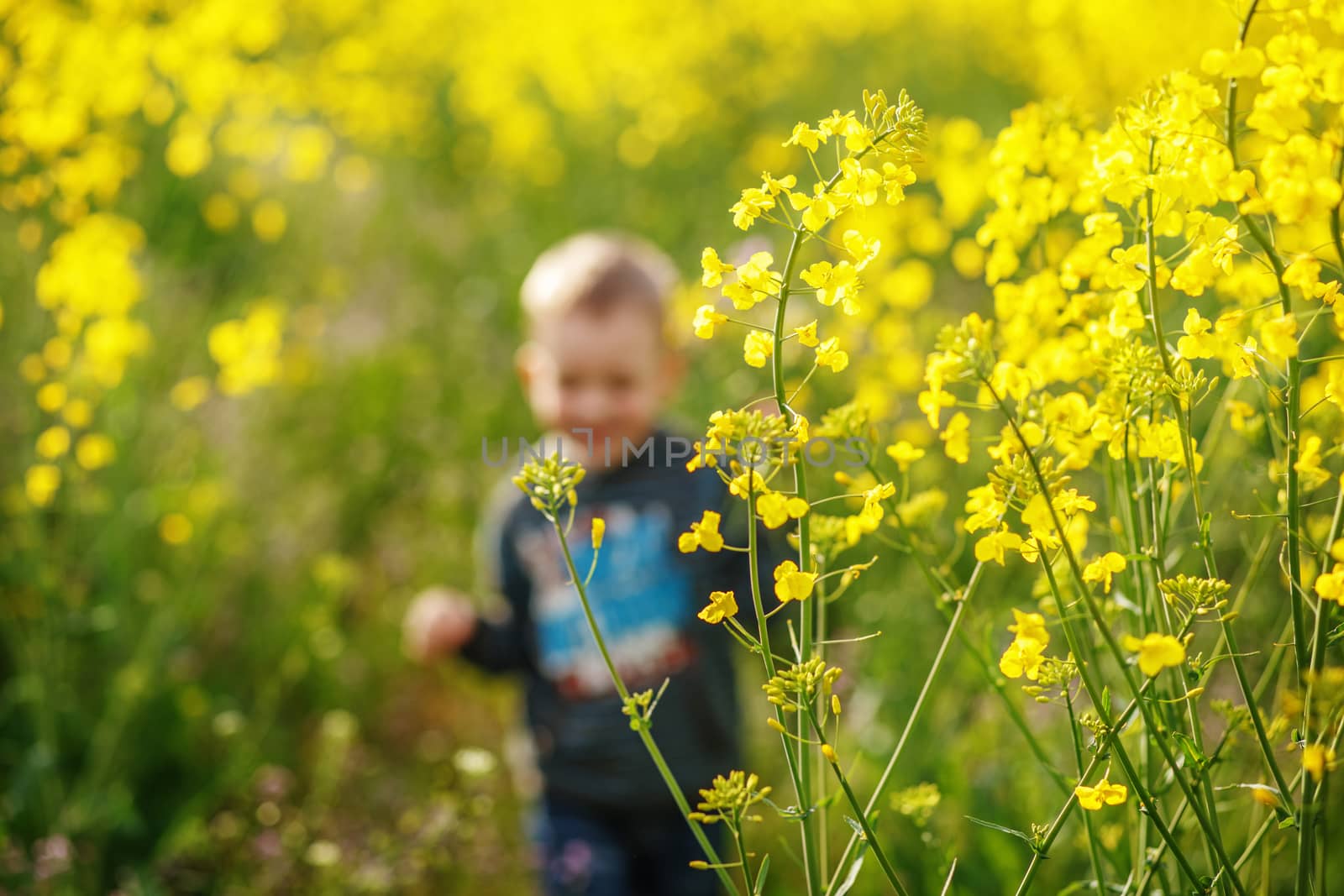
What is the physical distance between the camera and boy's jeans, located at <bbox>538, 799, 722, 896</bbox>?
2.24 meters

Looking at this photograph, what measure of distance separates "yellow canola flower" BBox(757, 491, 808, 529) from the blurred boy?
148 cm

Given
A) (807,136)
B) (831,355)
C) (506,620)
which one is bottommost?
(506,620)

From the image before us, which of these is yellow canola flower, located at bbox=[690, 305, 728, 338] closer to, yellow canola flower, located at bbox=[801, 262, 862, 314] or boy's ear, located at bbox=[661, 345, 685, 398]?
yellow canola flower, located at bbox=[801, 262, 862, 314]

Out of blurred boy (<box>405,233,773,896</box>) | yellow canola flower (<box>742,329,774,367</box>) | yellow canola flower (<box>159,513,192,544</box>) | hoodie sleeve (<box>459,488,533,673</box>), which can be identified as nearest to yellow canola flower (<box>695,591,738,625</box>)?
yellow canola flower (<box>742,329,774,367</box>)

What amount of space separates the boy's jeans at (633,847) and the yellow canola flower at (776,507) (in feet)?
5.51

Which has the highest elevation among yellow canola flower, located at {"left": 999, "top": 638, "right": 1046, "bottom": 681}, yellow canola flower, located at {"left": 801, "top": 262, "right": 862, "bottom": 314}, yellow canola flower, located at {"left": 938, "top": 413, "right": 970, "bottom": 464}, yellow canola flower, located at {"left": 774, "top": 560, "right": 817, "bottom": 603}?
yellow canola flower, located at {"left": 801, "top": 262, "right": 862, "bottom": 314}

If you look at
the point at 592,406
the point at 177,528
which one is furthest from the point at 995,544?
the point at 177,528

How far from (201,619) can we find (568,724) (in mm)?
1380

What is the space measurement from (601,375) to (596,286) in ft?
0.74

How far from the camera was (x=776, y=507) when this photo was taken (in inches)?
30.2

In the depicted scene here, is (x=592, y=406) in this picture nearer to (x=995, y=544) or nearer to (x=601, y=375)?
(x=601, y=375)

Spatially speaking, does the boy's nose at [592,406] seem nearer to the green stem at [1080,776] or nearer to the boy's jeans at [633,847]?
the boy's jeans at [633,847]

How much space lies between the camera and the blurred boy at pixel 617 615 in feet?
7.45

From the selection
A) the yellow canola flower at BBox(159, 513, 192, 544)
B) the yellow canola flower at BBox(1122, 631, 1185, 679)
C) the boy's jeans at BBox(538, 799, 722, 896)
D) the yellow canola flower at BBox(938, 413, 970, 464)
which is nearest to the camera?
the yellow canola flower at BBox(1122, 631, 1185, 679)
